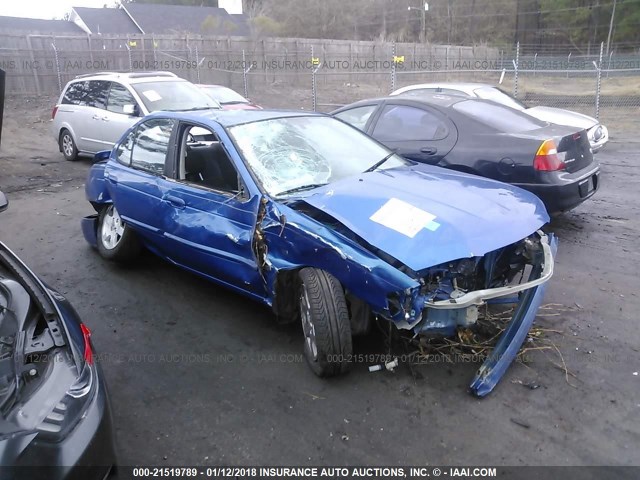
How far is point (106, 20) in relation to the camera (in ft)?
137

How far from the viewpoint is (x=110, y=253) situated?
5246 mm

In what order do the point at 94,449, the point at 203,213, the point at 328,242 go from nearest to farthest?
the point at 94,449, the point at 328,242, the point at 203,213

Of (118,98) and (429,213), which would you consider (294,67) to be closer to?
(118,98)

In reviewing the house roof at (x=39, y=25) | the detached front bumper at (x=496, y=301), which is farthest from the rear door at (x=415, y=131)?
the house roof at (x=39, y=25)

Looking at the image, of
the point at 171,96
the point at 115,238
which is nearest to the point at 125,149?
the point at 115,238

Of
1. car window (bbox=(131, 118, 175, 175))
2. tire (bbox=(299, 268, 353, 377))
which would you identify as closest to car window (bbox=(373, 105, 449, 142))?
car window (bbox=(131, 118, 175, 175))

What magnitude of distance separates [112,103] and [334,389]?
8.43 metres

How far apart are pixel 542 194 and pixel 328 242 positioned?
10.3 ft

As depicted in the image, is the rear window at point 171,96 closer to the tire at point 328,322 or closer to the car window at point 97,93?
the car window at point 97,93

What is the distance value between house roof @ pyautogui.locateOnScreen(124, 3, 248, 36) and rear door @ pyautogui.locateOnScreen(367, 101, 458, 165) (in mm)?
38850

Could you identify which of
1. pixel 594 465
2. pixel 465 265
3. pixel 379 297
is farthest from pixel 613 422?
pixel 379 297

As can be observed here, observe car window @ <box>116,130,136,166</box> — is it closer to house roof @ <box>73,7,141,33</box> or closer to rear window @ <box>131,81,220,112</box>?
rear window @ <box>131,81,220,112</box>

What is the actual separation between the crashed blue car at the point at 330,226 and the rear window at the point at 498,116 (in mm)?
1851

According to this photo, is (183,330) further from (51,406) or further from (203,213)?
(51,406)
